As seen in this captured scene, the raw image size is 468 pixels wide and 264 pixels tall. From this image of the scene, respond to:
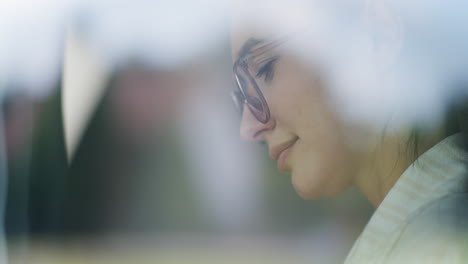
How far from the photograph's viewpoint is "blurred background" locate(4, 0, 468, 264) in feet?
4.34

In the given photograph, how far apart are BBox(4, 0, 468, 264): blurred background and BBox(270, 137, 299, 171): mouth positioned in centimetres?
2

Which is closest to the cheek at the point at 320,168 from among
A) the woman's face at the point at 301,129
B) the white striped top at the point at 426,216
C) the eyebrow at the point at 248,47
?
the woman's face at the point at 301,129

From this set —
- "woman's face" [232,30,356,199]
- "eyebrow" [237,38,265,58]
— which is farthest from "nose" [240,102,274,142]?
"eyebrow" [237,38,265,58]

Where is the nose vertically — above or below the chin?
above

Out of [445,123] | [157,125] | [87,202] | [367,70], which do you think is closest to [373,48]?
[367,70]

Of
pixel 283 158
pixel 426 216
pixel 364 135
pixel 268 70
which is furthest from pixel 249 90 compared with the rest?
pixel 426 216

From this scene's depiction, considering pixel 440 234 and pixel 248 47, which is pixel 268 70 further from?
pixel 440 234

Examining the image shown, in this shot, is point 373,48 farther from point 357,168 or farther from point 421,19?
point 357,168

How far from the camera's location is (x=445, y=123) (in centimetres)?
120

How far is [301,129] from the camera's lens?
4.25 feet

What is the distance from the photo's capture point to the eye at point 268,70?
51.2 inches

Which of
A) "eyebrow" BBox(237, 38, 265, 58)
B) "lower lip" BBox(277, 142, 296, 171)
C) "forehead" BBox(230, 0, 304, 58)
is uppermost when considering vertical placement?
"forehead" BBox(230, 0, 304, 58)

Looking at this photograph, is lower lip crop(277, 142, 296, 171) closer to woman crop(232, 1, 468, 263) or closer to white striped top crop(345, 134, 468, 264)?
woman crop(232, 1, 468, 263)

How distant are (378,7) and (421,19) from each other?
9 centimetres
